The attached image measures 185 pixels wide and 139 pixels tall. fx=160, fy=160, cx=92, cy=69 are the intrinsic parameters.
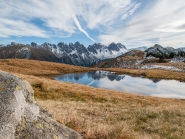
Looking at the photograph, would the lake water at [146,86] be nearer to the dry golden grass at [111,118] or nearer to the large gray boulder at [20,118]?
the dry golden grass at [111,118]

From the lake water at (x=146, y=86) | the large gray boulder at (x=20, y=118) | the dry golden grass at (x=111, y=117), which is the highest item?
the large gray boulder at (x=20, y=118)

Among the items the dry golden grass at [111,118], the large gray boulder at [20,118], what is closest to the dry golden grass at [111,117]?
the dry golden grass at [111,118]

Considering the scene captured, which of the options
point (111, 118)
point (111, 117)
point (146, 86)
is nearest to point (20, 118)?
point (111, 118)

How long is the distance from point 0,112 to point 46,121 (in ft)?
4.80

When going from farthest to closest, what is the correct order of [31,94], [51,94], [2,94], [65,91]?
[65,91] < [51,94] < [31,94] < [2,94]

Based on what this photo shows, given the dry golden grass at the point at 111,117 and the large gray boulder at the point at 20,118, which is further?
the dry golden grass at the point at 111,117

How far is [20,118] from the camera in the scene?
4273 mm

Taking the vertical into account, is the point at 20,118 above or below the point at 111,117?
above

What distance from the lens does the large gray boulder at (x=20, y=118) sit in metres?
3.83

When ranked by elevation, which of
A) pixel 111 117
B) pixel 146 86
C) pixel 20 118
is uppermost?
pixel 20 118

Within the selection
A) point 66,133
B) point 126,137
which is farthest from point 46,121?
point 126,137

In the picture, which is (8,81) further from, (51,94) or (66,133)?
(51,94)

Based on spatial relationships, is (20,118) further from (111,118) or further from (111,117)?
(111,117)

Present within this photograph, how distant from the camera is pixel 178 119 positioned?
44.4ft
